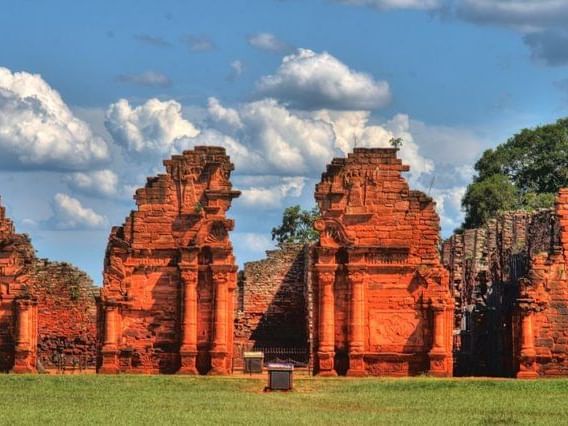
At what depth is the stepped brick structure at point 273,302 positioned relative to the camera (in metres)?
55.8

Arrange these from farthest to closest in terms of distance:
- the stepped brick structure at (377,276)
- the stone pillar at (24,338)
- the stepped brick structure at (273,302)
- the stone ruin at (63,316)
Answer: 1. the stepped brick structure at (273,302)
2. the stone ruin at (63,316)
3. the stone pillar at (24,338)
4. the stepped brick structure at (377,276)

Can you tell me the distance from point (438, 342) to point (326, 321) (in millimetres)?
3060

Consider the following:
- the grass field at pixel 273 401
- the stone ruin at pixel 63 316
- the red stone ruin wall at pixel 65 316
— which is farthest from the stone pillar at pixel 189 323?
the red stone ruin wall at pixel 65 316

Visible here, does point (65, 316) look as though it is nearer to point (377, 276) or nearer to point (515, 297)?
point (377, 276)

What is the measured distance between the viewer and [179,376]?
43188mm

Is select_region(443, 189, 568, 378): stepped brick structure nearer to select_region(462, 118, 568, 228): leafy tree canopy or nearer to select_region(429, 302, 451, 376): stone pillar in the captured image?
select_region(429, 302, 451, 376): stone pillar

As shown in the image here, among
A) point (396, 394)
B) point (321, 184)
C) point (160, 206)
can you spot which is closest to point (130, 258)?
point (160, 206)

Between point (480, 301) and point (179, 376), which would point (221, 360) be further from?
point (480, 301)

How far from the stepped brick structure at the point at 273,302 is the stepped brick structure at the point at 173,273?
10.2 meters

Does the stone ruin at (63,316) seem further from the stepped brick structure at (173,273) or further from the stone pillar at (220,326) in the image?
the stone pillar at (220,326)

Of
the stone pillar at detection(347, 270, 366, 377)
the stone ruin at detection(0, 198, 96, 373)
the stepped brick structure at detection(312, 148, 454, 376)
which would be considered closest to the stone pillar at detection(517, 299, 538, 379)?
the stepped brick structure at detection(312, 148, 454, 376)

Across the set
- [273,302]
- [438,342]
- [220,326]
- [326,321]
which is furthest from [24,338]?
[273,302]

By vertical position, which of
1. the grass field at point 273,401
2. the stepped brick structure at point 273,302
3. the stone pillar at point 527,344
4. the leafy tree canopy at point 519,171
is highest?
the leafy tree canopy at point 519,171

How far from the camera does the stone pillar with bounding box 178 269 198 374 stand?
147 feet
